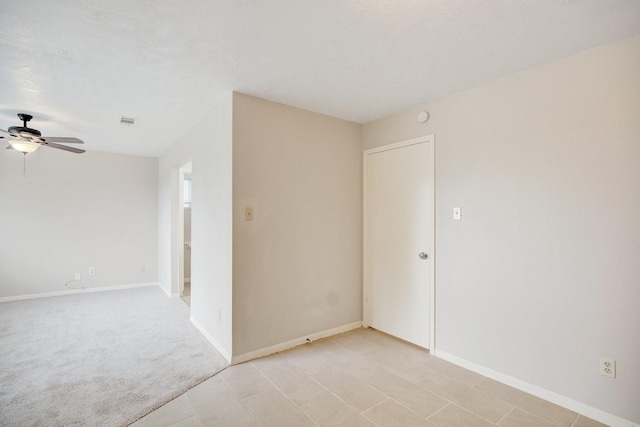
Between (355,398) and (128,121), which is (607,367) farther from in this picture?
(128,121)

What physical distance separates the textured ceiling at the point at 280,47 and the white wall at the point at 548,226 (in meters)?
0.28

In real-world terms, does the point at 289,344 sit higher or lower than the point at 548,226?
lower

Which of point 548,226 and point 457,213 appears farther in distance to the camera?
point 457,213

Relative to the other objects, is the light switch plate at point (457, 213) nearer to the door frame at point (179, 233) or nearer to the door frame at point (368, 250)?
the door frame at point (368, 250)

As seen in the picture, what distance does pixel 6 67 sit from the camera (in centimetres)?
231

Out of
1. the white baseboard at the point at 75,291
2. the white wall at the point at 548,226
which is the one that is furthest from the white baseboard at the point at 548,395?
the white baseboard at the point at 75,291

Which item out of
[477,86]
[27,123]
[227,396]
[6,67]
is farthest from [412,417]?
[27,123]

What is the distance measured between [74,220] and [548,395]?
6.61 m

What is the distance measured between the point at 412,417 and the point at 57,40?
11.0 ft

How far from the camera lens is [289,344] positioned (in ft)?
10.4

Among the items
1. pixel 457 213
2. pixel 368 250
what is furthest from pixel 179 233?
pixel 457 213

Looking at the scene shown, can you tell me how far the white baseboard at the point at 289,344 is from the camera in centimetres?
287

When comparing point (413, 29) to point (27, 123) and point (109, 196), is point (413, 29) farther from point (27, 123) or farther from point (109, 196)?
point (109, 196)

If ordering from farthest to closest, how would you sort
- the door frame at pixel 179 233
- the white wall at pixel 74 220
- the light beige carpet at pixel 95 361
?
the door frame at pixel 179 233, the white wall at pixel 74 220, the light beige carpet at pixel 95 361
